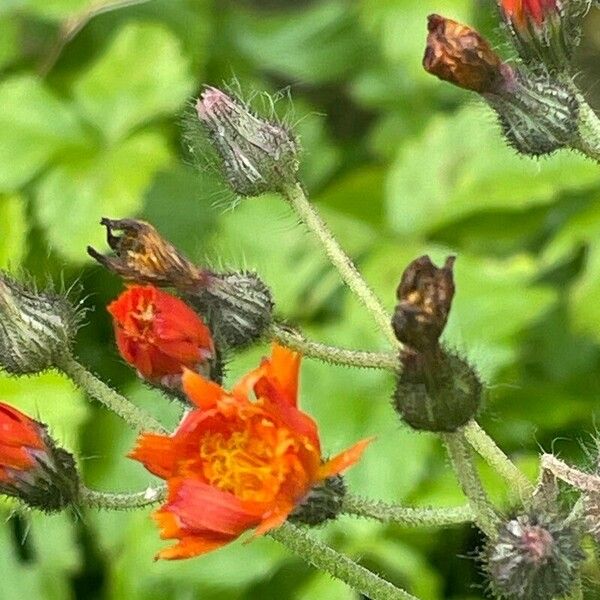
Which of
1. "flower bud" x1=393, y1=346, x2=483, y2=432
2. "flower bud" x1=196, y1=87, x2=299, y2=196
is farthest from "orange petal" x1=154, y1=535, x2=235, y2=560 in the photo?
"flower bud" x1=196, y1=87, x2=299, y2=196

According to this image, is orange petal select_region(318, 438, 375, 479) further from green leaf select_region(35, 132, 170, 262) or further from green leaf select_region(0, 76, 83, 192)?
green leaf select_region(0, 76, 83, 192)

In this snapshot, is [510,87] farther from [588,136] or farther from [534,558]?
[534,558]

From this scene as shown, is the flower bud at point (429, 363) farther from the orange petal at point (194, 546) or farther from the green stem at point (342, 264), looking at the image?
the orange petal at point (194, 546)

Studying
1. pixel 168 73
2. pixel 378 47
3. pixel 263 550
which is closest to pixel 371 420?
pixel 263 550

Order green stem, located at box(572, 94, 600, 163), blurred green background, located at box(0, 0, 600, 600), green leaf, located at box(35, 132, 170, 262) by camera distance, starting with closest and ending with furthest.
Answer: green stem, located at box(572, 94, 600, 163) < blurred green background, located at box(0, 0, 600, 600) < green leaf, located at box(35, 132, 170, 262)

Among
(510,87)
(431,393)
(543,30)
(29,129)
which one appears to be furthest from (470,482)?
(29,129)

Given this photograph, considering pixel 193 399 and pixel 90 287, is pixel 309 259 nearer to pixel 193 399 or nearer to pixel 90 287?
pixel 90 287
